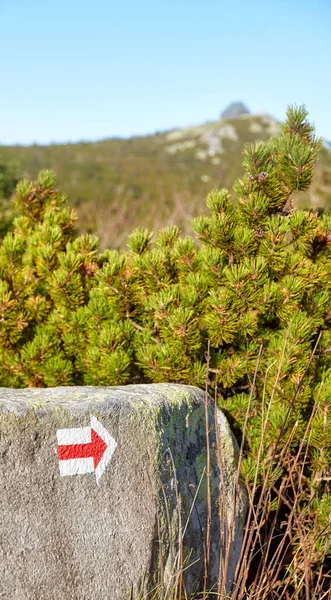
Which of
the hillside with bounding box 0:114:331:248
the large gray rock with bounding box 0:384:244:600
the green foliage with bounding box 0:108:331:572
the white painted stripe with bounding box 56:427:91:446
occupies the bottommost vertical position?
the large gray rock with bounding box 0:384:244:600

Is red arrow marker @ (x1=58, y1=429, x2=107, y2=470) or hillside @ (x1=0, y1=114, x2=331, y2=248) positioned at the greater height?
hillside @ (x1=0, y1=114, x2=331, y2=248)

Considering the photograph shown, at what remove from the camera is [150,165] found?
113ft

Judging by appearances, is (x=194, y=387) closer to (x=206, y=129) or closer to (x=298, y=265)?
(x=298, y=265)

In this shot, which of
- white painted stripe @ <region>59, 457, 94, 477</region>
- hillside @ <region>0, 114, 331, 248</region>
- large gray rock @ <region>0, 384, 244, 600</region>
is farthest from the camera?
hillside @ <region>0, 114, 331, 248</region>

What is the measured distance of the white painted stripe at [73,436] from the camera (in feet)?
7.86

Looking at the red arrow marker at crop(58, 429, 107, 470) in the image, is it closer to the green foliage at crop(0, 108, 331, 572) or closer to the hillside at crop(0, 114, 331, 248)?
the green foliage at crop(0, 108, 331, 572)

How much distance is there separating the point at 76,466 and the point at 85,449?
0.07 metres

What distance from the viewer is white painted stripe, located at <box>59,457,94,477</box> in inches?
93.7

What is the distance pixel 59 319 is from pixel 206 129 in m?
50.9

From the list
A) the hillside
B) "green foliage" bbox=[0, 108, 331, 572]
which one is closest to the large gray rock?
"green foliage" bbox=[0, 108, 331, 572]

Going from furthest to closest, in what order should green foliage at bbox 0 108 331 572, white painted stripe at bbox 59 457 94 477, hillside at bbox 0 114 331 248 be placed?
hillside at bbox 0 114 331 248 → green foliage at bbox 0 108 331 572 → white painted stripe at bbox 59 457 94 477

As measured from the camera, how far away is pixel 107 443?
98.0 inches

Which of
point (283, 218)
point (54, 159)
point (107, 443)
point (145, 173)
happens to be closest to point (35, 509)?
point (107, 443)

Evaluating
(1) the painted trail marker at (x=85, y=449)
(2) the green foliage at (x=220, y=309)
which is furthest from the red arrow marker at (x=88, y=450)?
(2) the green foliage at (x=220, y=309)
